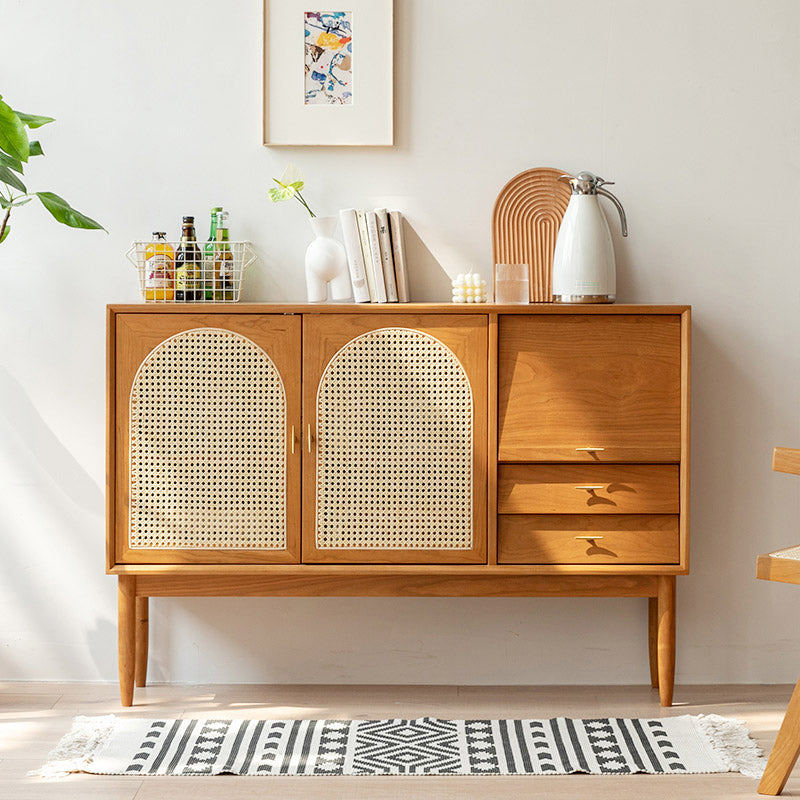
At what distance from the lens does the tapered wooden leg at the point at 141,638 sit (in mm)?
2666

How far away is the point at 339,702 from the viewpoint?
101 inches

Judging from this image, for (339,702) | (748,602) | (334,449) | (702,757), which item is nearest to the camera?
(702,757)

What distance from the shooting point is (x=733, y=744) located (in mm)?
2271

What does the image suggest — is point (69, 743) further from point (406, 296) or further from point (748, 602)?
point (748, 602)

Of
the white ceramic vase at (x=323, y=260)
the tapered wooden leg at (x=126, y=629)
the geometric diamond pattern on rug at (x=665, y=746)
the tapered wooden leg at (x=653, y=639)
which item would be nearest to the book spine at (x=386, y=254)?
the white ceramic vase at (x=323, y=260)

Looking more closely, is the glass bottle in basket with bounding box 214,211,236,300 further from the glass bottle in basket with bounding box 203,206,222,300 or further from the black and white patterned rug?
the black and white patterned rug

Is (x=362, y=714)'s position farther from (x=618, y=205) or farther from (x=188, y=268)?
(x=618, y=205)

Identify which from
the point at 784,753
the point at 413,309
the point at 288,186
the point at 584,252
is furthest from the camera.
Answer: the point at 288,186

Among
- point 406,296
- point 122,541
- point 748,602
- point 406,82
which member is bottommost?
point 748,602

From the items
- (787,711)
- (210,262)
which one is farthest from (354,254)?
(787,711)

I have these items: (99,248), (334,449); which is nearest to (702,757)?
(334,449)

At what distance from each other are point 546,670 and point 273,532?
34.0 inches

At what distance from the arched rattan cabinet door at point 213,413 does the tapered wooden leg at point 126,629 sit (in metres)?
0.25

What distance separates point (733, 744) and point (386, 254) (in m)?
1.40
